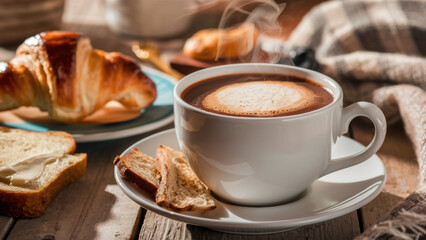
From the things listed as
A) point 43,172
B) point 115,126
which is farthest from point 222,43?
point 43,172

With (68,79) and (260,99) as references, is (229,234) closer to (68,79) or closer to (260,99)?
(260,99)

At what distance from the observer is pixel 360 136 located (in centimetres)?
171

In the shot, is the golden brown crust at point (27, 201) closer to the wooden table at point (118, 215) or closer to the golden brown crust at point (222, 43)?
the wooden table at point (118, 215)

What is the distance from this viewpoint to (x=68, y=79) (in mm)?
1611

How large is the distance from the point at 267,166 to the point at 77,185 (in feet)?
1.87

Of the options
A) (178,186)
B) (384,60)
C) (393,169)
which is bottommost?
(393,169)

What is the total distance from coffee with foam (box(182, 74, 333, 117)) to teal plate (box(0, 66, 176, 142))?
31 centimetres

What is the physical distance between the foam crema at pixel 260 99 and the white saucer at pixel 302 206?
0.20m

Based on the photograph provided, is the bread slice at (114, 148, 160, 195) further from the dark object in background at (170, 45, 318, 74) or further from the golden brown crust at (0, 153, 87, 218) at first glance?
the dark object in background at (170, 45, 318, 74)

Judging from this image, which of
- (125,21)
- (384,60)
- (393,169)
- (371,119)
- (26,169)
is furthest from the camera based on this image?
(125,21)

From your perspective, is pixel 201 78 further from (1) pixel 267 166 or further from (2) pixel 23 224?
(2) pixel 23 224

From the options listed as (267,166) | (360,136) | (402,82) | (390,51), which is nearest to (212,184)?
(267,166)

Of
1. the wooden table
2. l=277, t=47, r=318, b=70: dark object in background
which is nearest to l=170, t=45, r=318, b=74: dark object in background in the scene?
l=277, t=47, r=318, b=70: dark object in background

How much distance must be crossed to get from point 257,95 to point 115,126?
1.75 ft
